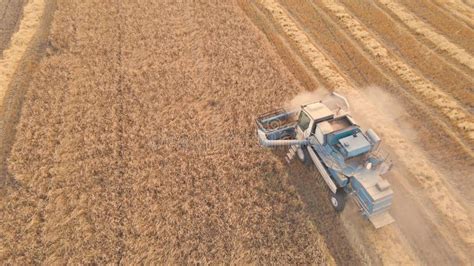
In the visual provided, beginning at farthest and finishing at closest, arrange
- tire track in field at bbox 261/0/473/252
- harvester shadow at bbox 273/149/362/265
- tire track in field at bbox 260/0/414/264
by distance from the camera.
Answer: tire track in field at bbox 261/0/473/252 → tire track in field at bbox 260/0/414/264 → harvester shadow at bbox 273/149/362/265

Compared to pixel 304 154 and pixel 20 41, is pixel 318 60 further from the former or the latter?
pixel 20 41

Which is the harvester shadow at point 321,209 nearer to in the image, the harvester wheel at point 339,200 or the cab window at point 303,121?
the harvester wheel at point 339,200

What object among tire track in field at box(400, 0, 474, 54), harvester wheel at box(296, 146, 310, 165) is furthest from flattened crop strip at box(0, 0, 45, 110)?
tire track in field at box(400, 0, 474, 54)

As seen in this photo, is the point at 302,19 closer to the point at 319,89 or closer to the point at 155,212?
the point at 319,89

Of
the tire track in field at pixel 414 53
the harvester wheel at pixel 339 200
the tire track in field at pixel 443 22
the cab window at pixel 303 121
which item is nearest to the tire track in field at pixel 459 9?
the tire track in field at pixel 443 22

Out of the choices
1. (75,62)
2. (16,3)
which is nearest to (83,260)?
(75,62)

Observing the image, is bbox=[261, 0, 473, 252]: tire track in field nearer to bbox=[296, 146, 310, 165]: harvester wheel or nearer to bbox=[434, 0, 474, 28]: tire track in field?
bbox=[296, 146, 310, 165]: harvester wheel
